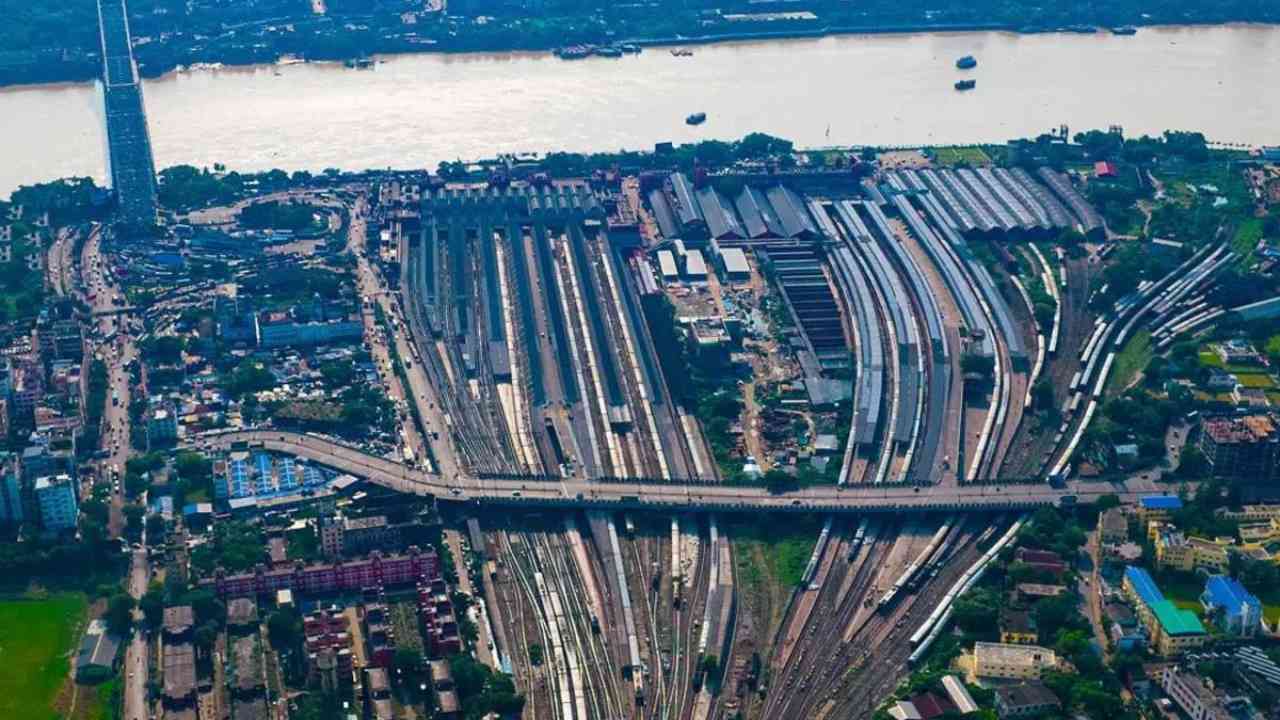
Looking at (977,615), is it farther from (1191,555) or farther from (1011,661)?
(1191,555)

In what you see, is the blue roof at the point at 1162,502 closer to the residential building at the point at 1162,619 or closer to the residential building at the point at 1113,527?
the residential building at the point at 1113,527

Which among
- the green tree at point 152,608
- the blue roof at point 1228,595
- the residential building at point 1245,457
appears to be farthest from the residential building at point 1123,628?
the green tree at point 152,608

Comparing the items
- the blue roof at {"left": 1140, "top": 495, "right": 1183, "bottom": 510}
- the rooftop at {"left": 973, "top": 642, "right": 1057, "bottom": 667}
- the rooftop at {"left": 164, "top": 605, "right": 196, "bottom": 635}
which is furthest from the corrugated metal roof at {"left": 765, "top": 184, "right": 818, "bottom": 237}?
the rooftop at {"left": 164, "top": 605, "right": 196, "bottom": 635}

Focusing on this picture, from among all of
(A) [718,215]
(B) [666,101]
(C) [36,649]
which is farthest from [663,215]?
(C) [36,649]

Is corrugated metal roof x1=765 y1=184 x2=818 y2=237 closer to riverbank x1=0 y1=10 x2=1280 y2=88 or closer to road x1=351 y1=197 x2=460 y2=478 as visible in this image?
road x1=351 y1=197 x2=460 y2=478

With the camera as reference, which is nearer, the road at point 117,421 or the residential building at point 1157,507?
the road at point 117,421

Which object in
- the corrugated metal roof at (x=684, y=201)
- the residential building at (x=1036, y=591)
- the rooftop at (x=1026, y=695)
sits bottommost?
the rooftop at (x=1026, y=695)
